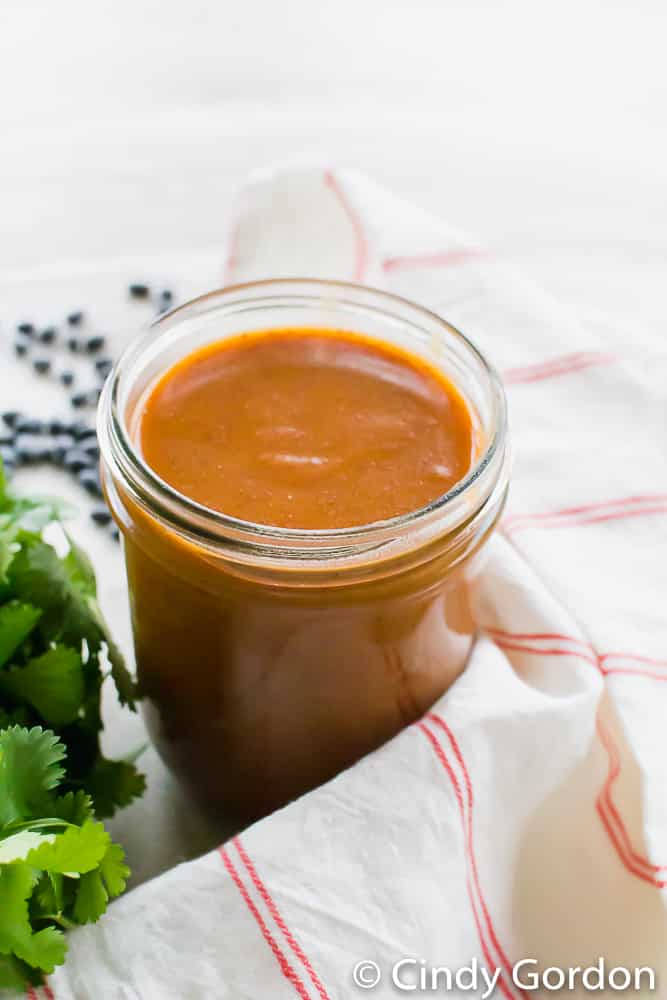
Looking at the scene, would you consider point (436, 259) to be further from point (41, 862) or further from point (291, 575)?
point (41, 862)

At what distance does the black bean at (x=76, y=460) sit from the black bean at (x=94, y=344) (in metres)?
0.22

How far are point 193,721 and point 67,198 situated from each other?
48.8 inches

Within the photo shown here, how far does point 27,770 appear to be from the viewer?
1.09m

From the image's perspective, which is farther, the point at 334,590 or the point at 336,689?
the point at 336,689

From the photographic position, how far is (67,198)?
2.17m

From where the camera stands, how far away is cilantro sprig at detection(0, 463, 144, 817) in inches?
47.9

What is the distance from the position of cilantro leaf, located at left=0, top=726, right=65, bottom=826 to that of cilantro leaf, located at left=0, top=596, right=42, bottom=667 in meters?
0.14

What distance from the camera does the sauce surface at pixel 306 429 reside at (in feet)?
3.69

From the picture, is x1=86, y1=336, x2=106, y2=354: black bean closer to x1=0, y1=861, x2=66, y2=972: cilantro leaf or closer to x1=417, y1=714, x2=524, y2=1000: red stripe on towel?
x1=417, y1=714, x2=524, y2=1000: red stripe on towel

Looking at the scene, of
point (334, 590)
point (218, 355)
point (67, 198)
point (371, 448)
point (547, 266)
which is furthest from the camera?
point (67, 198)

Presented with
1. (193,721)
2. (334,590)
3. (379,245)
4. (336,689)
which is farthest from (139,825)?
(379,245)

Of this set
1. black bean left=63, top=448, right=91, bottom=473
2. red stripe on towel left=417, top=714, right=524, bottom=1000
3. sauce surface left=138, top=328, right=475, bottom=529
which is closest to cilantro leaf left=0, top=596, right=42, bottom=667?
sauce surface left=138, top=328, right=475, bottom=529

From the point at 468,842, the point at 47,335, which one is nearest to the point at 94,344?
the point at 47,335

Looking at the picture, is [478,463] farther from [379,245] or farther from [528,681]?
[379,245]
